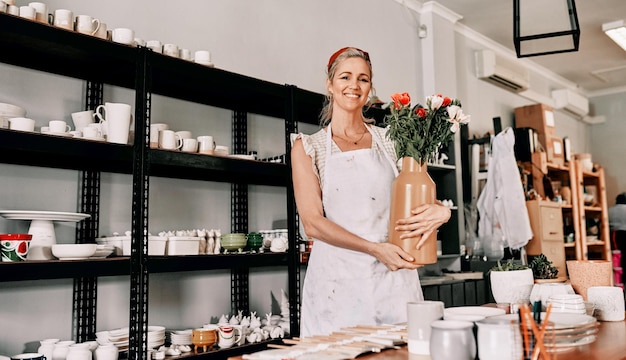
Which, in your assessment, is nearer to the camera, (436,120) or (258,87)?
(436,120)

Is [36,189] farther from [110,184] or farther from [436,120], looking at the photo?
[436,120]

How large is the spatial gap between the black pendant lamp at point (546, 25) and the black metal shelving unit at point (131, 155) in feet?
3.99

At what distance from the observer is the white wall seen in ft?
7.96

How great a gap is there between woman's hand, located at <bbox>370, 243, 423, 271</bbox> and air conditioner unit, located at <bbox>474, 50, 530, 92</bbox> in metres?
4.78

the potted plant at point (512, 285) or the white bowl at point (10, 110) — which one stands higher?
the white bowl at point (10, 110)

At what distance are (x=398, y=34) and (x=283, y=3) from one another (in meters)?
1.47

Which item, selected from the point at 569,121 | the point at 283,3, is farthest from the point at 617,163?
the point at 283,3

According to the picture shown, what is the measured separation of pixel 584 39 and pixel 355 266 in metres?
5.52

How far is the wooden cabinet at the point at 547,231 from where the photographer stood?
17.2ft

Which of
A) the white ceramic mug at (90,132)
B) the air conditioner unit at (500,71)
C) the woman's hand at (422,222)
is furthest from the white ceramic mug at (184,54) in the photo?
the air conditioner unit at (500,71)

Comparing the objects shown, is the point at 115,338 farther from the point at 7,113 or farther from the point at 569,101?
the point at 569,101

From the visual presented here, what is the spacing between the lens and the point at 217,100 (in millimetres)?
3203

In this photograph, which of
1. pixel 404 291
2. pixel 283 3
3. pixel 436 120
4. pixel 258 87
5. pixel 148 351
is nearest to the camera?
pixel 436 120

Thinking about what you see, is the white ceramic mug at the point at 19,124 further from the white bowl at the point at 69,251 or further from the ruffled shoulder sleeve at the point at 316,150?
the ruffled shoulder sleeve at the point at 316,150
